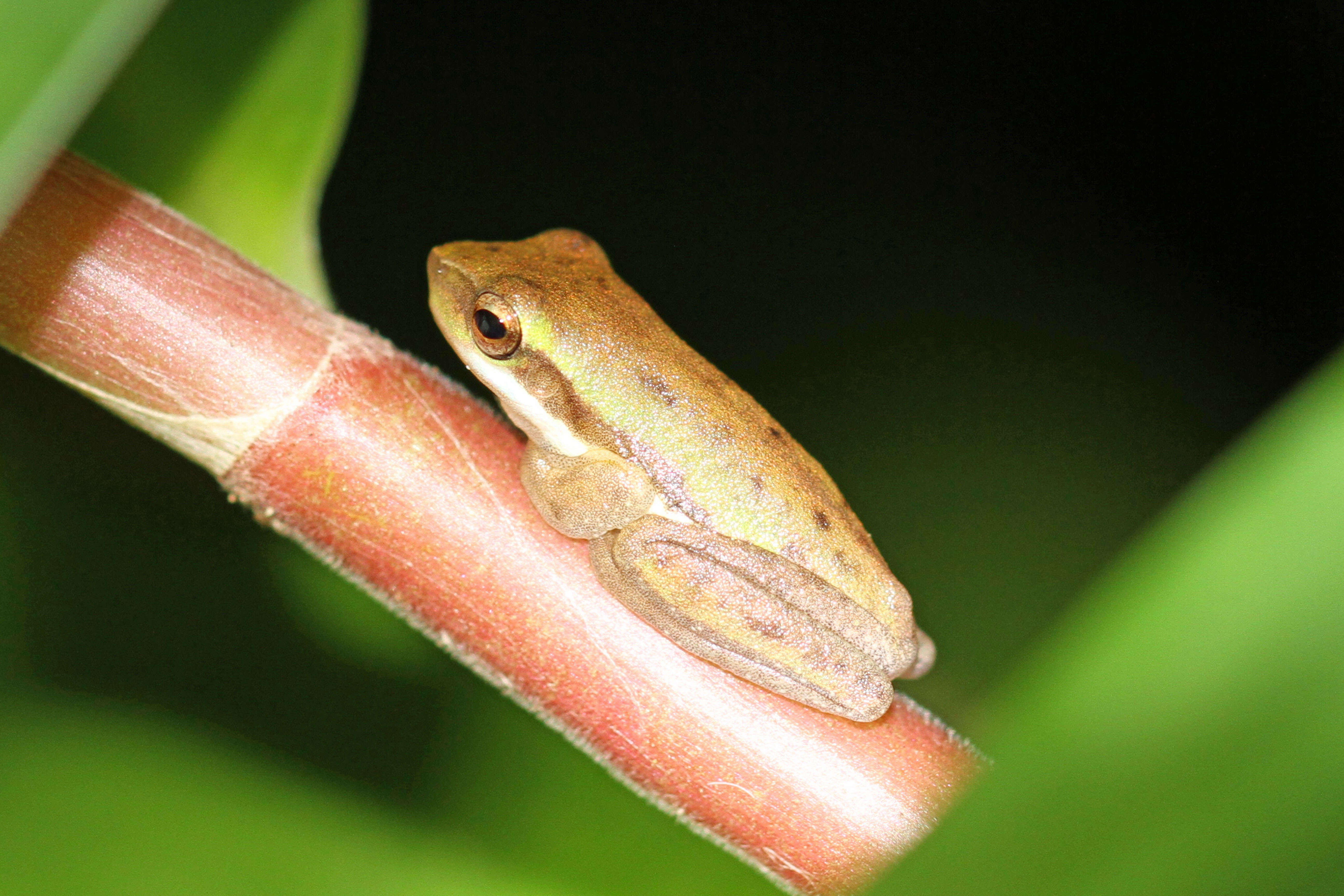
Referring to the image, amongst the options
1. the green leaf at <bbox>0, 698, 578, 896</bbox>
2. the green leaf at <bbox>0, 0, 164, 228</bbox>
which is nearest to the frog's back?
the green leaf at <bbox>0, 698, 578, 896</bbox>

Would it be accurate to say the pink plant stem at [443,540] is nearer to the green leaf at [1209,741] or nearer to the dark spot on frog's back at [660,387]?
the dark spot on frog's back at [660,387]

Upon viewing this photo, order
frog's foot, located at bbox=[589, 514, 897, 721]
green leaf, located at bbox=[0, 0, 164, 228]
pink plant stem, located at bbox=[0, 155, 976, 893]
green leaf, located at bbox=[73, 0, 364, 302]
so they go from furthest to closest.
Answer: green leaf, located at bbox=[73, 0, 364, 302] < frog's foot, located at bbox=[589, 514, 897, 721] < pink plant stem, located at bbox=[0, 155, 976, 893] < green leaf, located at bbox=[0, 0, 164, 228]

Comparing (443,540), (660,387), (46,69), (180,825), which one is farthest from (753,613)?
(46,69)

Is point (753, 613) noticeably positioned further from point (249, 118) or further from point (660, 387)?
point (249, 118)

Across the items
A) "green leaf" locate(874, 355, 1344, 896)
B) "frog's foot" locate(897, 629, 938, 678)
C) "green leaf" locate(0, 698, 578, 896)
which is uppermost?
"green leaf" locate(874, 355, 1344, 896)

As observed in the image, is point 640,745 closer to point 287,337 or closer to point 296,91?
point 287,337

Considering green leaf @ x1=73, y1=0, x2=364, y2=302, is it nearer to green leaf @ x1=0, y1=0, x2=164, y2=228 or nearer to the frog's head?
the frog's head
